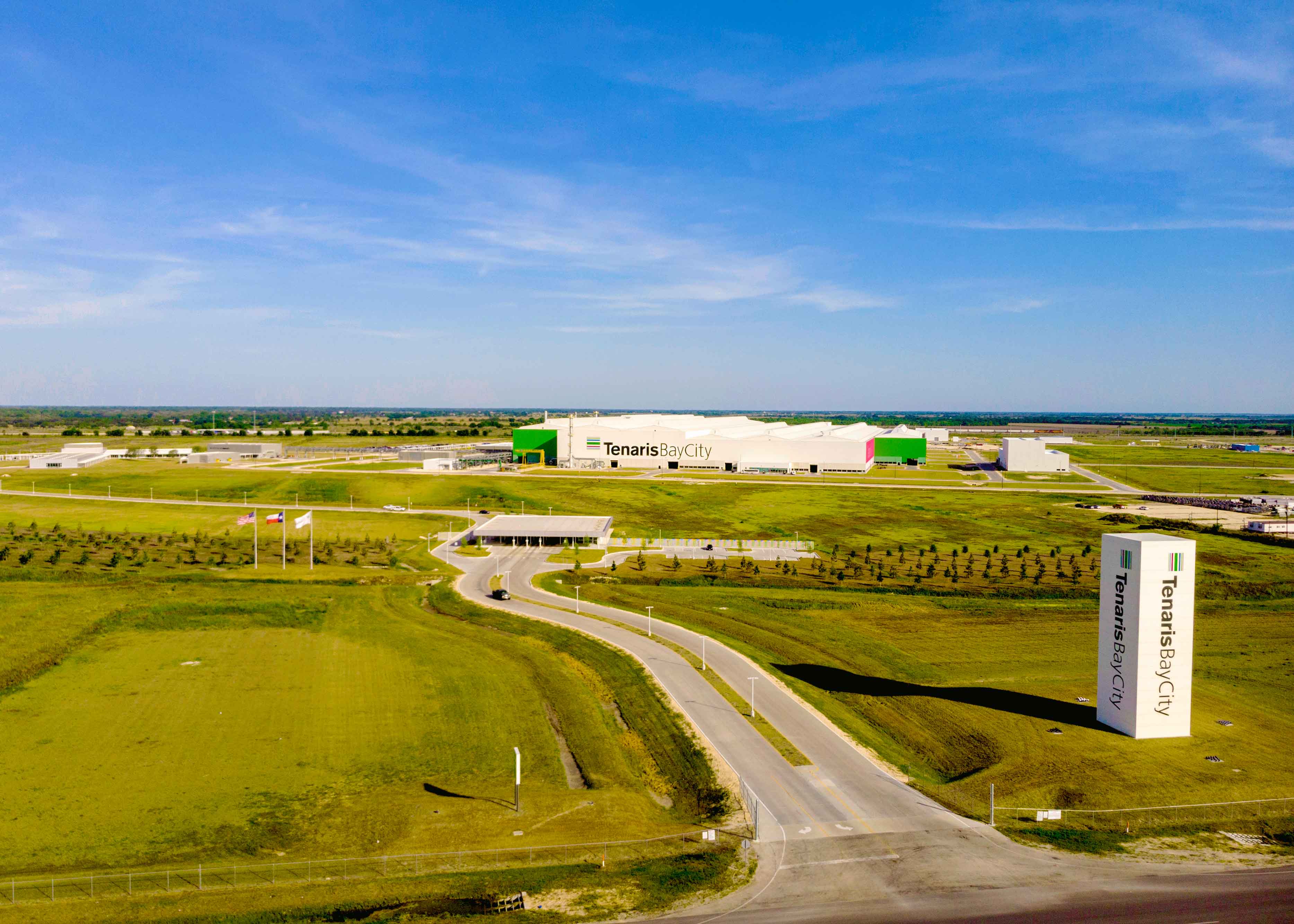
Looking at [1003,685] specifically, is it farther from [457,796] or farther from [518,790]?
[457,796]

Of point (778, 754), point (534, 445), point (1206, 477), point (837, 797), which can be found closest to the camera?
point (837, 797)

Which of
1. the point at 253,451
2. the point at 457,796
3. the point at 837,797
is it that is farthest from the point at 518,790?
the point at 253,451

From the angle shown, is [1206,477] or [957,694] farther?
[1206,477]

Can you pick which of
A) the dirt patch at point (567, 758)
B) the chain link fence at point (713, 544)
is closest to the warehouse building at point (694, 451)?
the chain link fence at point (713, 544)

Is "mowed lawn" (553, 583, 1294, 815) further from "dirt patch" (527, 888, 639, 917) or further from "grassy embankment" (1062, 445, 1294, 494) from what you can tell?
"grassy embankment" (1062, 445, 1294, 494)

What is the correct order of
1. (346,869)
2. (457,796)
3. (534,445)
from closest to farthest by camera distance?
Answer: (346,869), (457,796), (534,445)

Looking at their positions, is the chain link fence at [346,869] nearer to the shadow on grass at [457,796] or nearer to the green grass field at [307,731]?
the green grass field at [307,731]

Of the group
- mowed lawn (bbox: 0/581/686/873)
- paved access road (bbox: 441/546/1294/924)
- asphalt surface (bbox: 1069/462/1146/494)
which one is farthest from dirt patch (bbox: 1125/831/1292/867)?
asphalt surface (bbox: 1069/462/1146/494)

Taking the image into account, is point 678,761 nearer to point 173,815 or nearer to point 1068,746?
point 1068,746
